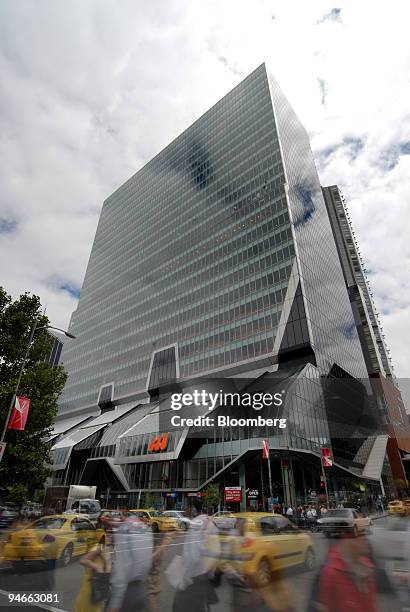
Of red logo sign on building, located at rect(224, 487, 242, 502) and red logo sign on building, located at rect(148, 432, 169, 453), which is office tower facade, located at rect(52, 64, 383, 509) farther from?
red logo sign on building, located at rect(224, 487, 242, 502)

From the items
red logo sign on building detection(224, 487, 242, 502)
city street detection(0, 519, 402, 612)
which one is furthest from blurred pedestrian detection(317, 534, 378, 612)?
red logo sign on building detection(224, 487, 242, 502)

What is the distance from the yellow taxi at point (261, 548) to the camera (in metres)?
7.37

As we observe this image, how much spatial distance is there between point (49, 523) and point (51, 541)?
995 mm

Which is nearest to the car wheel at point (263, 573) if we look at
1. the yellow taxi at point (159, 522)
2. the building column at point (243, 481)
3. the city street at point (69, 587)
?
the city street at point (69, 587)

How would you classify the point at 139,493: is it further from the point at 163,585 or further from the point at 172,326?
the point at 163,585

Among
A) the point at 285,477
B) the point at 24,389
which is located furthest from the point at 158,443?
the point at 24,389

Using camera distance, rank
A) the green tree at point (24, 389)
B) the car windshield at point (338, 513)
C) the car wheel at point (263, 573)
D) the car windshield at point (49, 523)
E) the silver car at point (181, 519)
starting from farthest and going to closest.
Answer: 1. the silver car at point (181, 519)
2. the green tree at point (24, 389)
3. the car windshield at point (338, 513)
4. the car windshield at point (49, 523)
5. the car wheel at point (263, 573)

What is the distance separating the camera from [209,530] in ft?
24.3

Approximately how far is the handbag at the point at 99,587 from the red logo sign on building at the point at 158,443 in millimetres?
39567

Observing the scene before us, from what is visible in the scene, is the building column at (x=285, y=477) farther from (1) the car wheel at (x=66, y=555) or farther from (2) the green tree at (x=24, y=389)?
(1) the car wheel at (x=66, y=555)

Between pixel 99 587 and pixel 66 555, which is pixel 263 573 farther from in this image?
pixel 66 555

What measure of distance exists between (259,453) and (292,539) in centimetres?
3046

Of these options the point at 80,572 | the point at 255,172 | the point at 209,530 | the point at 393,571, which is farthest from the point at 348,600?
the point at 255,172

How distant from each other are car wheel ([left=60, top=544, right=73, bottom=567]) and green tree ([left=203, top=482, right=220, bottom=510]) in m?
27.6
